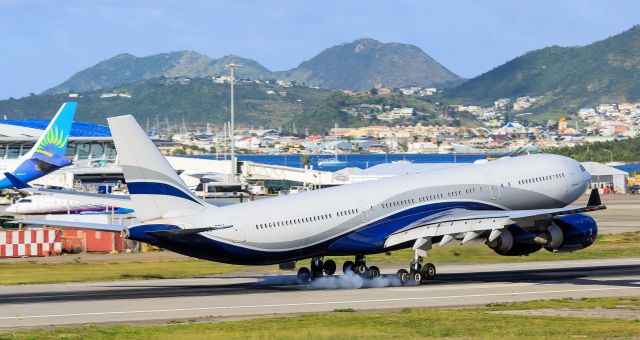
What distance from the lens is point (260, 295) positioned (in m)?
49.0

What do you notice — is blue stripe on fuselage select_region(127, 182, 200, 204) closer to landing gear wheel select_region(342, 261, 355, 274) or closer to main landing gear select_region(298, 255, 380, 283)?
main landing gear select_region(298, 255, 380, 283)

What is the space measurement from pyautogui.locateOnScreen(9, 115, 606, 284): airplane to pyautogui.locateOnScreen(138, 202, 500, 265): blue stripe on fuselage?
0.17 feet

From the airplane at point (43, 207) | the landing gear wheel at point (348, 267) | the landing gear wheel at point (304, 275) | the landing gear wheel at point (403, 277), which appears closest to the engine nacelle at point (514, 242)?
the landing gear wheel at point (403, 277)

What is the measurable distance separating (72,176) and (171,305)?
451ft

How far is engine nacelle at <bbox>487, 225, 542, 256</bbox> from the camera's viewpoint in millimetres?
52719

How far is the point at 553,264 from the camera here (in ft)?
214

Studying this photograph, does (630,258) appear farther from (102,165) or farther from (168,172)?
(102,165)

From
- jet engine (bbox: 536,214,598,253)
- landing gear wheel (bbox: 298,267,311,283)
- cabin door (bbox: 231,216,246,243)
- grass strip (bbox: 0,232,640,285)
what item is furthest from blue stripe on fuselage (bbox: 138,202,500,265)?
jet engine (bbox: 536,214,598,253)

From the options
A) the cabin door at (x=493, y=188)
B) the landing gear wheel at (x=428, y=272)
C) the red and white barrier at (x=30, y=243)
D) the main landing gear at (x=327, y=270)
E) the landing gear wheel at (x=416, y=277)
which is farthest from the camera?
the red and white barrier at (x=30, y=243)

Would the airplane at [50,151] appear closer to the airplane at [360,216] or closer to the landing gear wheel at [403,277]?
the airplane at [360,216]

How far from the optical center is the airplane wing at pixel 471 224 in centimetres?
5108

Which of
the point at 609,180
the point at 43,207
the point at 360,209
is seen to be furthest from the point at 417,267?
the point at 609,180

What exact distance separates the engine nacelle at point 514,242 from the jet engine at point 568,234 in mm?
881

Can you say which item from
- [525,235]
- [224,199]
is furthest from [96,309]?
[224,199]
